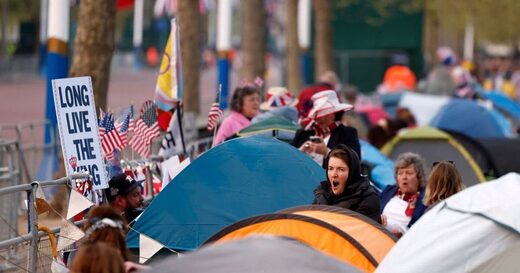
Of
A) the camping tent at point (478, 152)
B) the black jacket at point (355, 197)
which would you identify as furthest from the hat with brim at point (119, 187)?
the camping tent at point (478, 152)

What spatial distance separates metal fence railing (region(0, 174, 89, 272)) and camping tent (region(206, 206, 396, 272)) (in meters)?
1.26

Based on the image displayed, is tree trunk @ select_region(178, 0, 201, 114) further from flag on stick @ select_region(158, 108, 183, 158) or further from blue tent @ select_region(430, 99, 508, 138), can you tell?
flag on stick @ select_region(158, 108, 183, 158)

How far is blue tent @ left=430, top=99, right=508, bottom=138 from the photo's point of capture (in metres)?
21.0

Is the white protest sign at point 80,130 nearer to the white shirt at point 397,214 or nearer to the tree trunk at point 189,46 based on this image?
the white shirt at point 397,214

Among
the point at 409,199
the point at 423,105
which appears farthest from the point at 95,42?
the point at 423,105

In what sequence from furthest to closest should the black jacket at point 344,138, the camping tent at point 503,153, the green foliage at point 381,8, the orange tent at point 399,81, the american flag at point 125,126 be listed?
the green foliage at point 381,8
the orange tent at point 399,81
the camping tent at point 503,153
the black jacket at point 344,138
the american flag at point 125,126

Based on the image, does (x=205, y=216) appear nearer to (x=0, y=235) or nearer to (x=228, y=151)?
(x=228, y=151)

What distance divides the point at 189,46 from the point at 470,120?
5.26 m

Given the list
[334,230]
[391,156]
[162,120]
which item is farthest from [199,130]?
[334,230]

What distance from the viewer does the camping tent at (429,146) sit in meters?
16.8

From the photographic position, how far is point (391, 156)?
17.3 meters

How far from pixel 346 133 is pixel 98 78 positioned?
191 inches

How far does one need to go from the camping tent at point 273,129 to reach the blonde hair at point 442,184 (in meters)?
2.57

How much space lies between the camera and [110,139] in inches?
416
